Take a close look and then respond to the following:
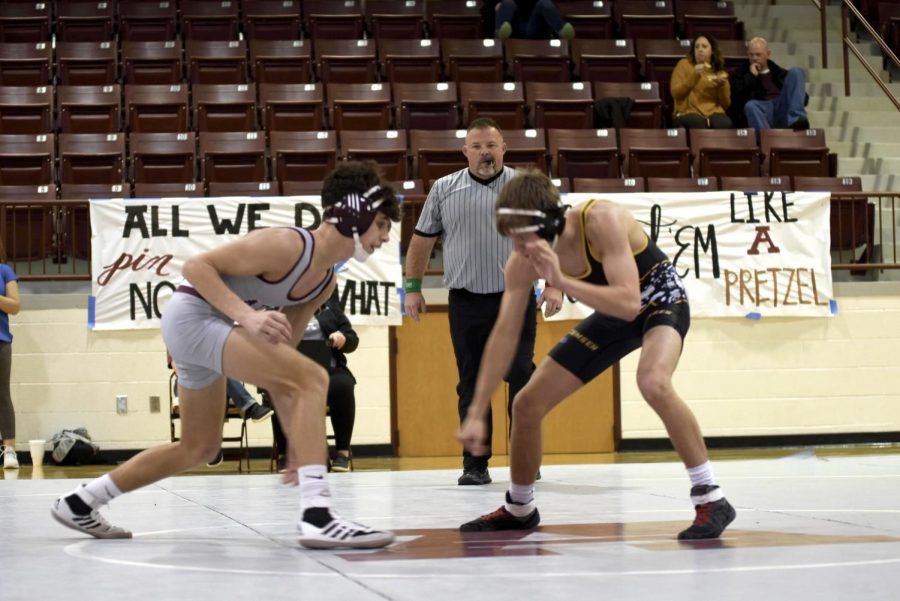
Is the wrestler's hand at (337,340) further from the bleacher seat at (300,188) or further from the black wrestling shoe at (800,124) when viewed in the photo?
the black wrestling shoe at (800,124)

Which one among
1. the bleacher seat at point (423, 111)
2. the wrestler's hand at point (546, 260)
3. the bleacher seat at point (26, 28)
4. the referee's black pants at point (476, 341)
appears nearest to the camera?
the wrestler's hand at point (546, 260)

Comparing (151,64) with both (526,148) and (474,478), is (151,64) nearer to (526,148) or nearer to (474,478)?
(526,148)

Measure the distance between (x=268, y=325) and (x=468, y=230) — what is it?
9.13ft

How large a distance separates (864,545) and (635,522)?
98 cm

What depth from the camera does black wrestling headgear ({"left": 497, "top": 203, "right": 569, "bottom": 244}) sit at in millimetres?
3758

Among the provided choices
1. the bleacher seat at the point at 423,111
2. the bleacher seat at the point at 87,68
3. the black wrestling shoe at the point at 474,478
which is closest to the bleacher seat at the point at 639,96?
the bleacher seat at the point at 423,111

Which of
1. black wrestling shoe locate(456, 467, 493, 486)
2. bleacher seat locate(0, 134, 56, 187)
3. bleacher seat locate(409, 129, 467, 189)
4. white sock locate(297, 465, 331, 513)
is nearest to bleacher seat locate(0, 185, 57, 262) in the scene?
bleacher seat locate(0, 134, 56, 187)

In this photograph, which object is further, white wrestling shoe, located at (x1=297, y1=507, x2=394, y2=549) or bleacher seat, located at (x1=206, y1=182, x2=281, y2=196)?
bleacher seat, located at (x1=206, y1=182, x2=281, y2=196)

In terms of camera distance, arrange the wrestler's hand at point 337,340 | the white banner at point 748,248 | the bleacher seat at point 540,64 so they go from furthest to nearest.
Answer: the bleacher seat at point 540,64 → the white banner at point 748,248 → the wrestler's hand at point 337,340

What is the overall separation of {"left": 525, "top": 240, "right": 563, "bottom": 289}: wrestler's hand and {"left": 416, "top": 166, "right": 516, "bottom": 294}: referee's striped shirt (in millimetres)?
2672

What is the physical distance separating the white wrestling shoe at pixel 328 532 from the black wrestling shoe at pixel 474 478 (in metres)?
2.58

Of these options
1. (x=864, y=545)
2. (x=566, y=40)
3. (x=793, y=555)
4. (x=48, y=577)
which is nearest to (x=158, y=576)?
(x=48, y=577)

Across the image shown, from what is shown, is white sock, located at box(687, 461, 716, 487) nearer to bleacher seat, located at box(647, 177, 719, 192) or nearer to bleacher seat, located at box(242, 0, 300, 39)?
bleacher seat, located at box(647, 177, 719, 192)

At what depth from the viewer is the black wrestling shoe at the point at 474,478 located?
6.42 m
